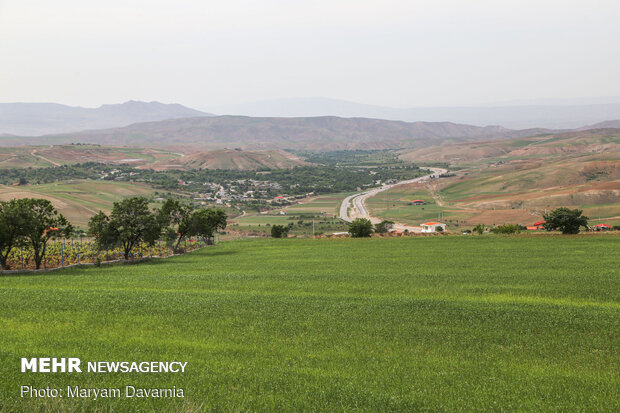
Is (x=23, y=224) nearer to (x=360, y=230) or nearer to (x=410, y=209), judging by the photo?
(x=360, y=230)

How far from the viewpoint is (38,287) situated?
28406 mm

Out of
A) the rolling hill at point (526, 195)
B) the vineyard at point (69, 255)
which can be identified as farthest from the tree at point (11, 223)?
the rolling hill at point (526, 195)

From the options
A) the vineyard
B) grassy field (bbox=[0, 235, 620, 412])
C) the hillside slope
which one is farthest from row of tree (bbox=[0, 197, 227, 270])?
the hillside slope

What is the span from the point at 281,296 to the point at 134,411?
14.7 meters

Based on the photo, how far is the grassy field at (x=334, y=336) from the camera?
13.4 m

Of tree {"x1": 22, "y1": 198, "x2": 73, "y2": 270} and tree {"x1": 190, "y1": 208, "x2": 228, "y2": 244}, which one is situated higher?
tree {"x1": 22, "y1": 198, "x2": 73, "y2": 270}

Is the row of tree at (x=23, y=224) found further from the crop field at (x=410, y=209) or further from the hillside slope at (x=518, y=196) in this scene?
the crop field at (x=410, y=209)

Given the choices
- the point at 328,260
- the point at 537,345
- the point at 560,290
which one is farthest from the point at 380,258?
the point at 537,345

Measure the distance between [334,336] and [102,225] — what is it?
122 ft

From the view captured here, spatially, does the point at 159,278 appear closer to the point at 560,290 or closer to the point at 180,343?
the point at 180,343

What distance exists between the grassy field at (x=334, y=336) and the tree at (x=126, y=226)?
10.6 meters

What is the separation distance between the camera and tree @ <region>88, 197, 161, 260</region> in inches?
1842

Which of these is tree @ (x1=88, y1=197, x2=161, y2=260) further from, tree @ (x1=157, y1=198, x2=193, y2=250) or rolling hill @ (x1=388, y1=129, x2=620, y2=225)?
rolling hill @ (x1=388, y1=129, x2=620, y2=225)

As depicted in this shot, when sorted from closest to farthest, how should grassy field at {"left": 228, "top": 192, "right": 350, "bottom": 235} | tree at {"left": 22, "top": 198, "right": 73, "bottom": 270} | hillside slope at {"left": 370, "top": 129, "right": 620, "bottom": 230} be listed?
tree at {"left": 22, "top": 198, "right": 73, "bottom": 270} < hillside slope at {"left": 370, "top": 129, "right": 620, "bottom": 230} < grassy field at {"left": 228, "top": 192, "right": 350, "bottom": 235}
